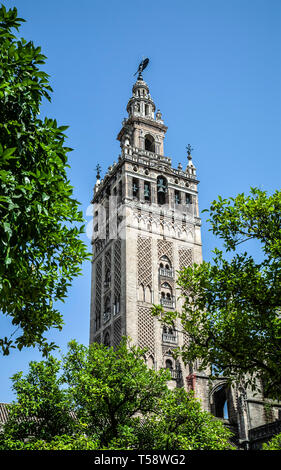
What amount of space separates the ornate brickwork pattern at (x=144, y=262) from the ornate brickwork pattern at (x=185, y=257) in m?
3.32

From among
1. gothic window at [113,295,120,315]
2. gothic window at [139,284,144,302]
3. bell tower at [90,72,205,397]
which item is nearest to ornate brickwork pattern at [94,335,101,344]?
bell tower at [90,72,205,397]

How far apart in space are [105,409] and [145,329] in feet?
60.0

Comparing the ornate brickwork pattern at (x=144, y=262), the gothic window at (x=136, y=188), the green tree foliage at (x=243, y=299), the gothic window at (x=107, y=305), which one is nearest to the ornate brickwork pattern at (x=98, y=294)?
the gothic window at (x=107, y=305)

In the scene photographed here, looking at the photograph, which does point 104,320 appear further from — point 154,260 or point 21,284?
point 21,284

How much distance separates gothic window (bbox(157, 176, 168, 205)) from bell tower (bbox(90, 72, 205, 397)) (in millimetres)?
100

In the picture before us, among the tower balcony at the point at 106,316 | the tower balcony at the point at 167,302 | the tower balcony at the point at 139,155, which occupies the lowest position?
the tower balcony at the point at 106,316

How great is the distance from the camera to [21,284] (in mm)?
9727

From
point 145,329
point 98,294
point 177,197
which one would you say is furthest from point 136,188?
point 145,329

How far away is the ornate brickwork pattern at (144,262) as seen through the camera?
40969 mm

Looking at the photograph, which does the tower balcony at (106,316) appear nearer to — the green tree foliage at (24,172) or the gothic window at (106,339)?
the gothic window at (106,339)

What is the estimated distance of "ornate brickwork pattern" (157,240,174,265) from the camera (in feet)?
142

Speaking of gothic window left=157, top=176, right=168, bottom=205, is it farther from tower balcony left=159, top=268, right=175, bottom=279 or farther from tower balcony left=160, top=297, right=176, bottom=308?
tower balcony left=160, top=297, right=176, bottom=308

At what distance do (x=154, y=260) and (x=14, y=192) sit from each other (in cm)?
3422

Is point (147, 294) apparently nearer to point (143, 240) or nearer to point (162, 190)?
point (143, 240)
